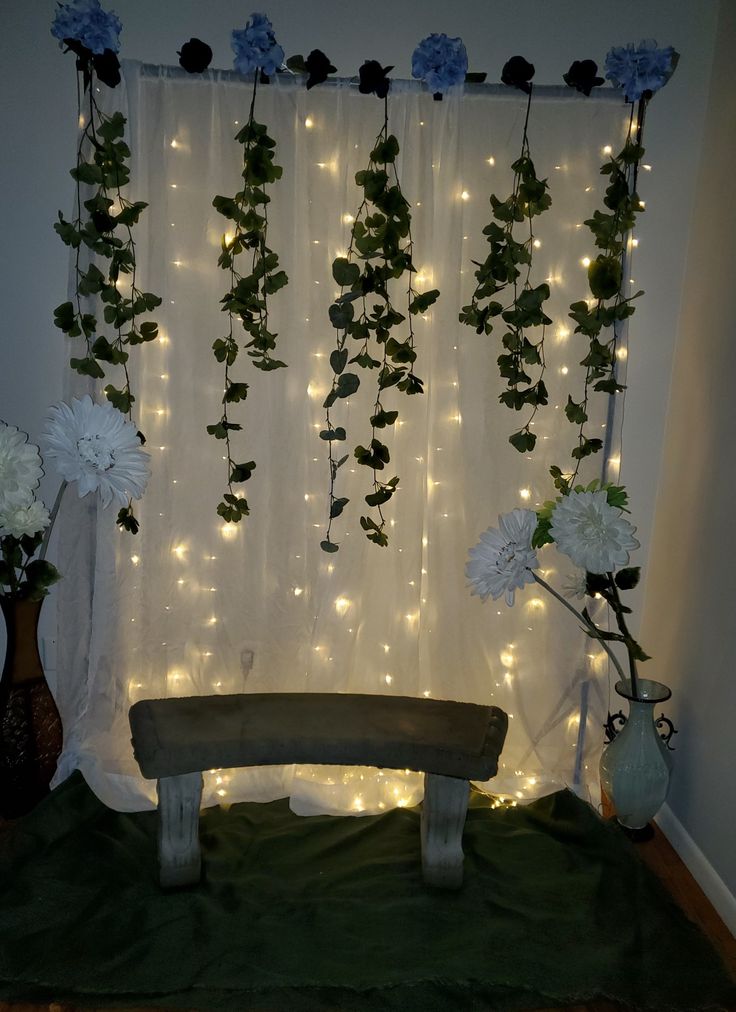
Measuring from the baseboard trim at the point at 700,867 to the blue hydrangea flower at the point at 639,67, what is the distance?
6.76 feet

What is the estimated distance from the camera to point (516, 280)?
2.26 metres

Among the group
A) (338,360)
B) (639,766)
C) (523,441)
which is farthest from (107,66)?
(639,766)

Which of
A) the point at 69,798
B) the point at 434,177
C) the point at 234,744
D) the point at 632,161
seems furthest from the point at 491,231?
the point at 69,798

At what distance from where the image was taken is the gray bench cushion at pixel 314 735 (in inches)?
77.0

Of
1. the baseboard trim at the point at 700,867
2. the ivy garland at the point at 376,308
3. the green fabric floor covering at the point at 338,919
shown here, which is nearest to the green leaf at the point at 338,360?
the ivy garland at the point at 376,308

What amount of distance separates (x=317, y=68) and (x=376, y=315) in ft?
2.12

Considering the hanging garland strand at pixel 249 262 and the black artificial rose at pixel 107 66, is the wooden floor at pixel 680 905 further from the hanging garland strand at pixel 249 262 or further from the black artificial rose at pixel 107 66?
the black artificial rose at pixel 107 66

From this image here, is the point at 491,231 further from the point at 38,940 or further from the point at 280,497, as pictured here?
the point at 38,940

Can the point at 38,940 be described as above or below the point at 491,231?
below

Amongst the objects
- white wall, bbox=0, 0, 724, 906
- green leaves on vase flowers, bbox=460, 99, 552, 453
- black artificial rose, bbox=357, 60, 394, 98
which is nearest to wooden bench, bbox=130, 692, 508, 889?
white wall, bbox=0, 0, 724, 906

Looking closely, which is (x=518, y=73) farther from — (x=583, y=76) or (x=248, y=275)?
(x=248, y=275)

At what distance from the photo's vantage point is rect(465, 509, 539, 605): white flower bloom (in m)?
2.07

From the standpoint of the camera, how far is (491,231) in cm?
210

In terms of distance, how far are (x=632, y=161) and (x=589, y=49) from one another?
467 millimetres
